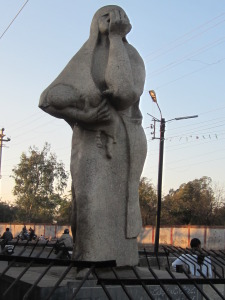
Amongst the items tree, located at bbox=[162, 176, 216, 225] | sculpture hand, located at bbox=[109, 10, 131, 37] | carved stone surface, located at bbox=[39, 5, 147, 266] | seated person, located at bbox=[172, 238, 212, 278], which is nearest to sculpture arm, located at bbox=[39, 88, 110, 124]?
carved stone surface, located at bbox=[39, 5, 147, 266]

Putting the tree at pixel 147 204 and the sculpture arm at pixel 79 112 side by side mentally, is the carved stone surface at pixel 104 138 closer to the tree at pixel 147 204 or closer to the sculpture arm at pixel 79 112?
the sculpture arm at pixel 79 112

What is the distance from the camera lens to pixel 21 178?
157ft

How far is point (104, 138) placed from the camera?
17.2 ft

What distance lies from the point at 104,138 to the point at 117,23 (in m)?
1.31

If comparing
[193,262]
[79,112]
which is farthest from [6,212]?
[79,112]

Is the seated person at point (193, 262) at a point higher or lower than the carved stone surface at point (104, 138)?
lower

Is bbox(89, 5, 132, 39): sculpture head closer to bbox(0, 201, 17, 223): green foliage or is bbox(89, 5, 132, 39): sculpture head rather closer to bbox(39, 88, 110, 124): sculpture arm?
bbox(39, 88, 110, 124): sculpture arm

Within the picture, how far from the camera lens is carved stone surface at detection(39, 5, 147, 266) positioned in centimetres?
499

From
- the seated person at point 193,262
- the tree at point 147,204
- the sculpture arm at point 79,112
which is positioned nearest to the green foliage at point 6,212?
the tree at point 147,204

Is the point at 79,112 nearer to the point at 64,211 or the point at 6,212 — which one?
the point at 64,211

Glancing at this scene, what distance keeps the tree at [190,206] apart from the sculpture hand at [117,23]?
41.1 metres

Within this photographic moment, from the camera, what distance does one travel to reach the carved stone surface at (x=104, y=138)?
4992 mm

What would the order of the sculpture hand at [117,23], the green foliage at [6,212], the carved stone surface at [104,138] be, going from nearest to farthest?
the carved stone surface at [104,138] → the sculpture hand at [117,23] → the green foliage at [6,212]

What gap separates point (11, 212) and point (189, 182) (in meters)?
26.0
